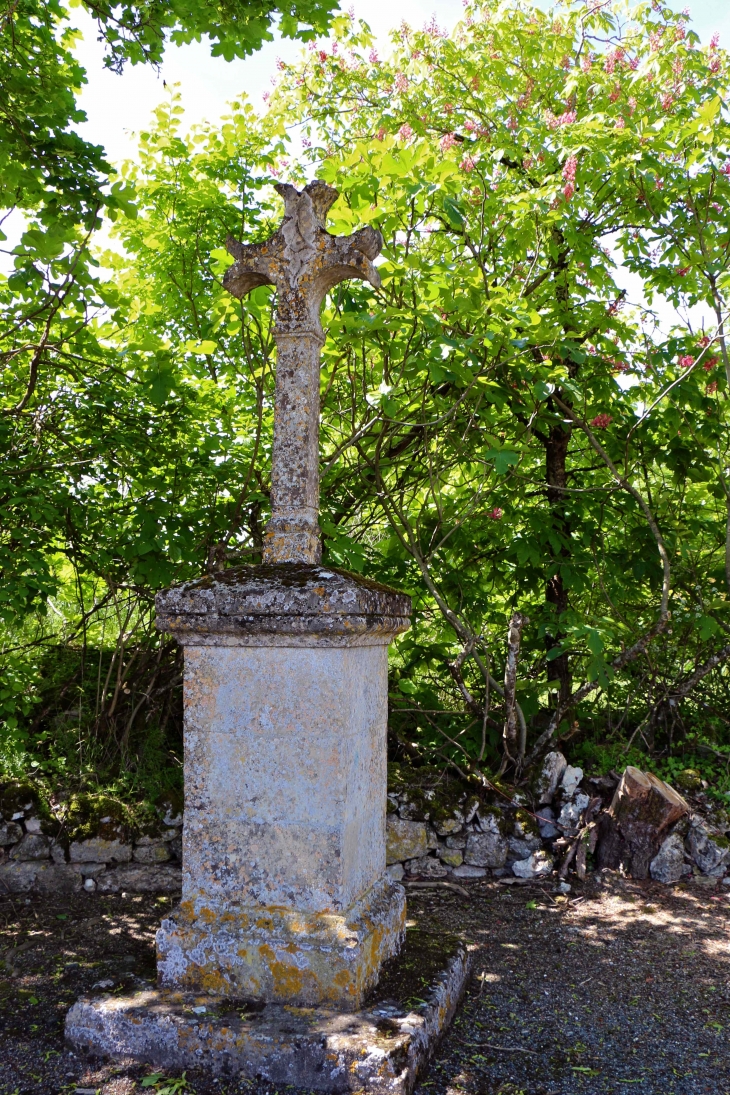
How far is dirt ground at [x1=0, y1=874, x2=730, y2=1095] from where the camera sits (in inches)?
111

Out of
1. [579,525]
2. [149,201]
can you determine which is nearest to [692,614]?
[579,525]

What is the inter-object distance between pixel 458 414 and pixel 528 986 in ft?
11.3

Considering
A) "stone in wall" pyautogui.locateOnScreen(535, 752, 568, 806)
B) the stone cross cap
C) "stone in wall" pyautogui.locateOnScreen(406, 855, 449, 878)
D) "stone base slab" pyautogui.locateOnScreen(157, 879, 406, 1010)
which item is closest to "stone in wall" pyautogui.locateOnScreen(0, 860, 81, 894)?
"stone in wall" pyautogui.locateOnScreen(406, 855, 449, 878)

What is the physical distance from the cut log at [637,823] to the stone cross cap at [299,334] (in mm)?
3159

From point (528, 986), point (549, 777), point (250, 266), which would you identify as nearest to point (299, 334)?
point (250, 266)

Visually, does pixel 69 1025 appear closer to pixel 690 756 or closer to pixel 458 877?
pixel 458 877

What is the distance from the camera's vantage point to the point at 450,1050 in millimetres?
2990

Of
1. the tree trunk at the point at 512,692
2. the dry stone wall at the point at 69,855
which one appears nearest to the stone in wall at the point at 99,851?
the dry stone wall at the point at 69,855

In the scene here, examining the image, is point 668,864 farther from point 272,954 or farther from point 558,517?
point 272,954

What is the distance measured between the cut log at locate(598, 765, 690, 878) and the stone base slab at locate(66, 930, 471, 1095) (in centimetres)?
262

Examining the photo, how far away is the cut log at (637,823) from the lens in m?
5.31

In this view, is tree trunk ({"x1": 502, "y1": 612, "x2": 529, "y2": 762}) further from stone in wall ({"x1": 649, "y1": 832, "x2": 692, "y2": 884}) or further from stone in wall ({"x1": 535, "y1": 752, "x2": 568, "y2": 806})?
stone in wall ({"x1": 649, "y1": 832, "x2": 692, "y2": 884})

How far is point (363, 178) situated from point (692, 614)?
3.73m

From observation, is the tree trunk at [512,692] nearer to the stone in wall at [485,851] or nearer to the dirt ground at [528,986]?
the stone in wall at [485,851]
